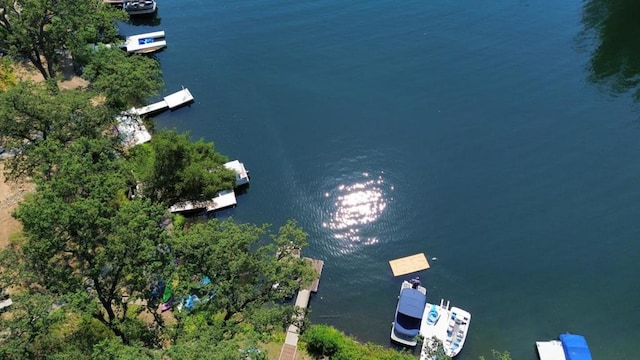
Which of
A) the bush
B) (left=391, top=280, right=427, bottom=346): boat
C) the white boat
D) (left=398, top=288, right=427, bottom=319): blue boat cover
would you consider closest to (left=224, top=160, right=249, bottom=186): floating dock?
the bush

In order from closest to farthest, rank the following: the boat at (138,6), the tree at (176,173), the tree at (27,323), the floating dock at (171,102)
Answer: the tree at (27,323) < the tree at (176,173) < the floating dock at (171,102) < the boat at (138,6)

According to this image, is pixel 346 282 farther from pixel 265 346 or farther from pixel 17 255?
pixel 17 255

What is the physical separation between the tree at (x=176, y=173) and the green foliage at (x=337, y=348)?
14.1 m

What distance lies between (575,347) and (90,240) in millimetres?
35808

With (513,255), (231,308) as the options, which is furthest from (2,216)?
(513,255)

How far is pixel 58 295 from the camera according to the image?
28.7m

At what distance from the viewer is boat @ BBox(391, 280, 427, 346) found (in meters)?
40.0

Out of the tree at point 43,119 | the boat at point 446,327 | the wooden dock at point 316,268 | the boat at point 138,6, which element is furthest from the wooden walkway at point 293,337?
the boat at point 138,6

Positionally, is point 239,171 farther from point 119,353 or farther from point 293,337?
point 119,353

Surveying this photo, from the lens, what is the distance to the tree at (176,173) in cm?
3969

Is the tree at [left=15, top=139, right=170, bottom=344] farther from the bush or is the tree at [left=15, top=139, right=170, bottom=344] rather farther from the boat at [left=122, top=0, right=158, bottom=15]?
the boat at [left=122, top=0, right=158, bottom=15]

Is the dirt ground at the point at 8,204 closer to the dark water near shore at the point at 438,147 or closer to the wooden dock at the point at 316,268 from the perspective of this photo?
the dark water near shore at the point at 438,147

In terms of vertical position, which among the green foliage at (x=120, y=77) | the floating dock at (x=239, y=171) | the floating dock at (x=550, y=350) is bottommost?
the floating dock at (x=550, y=350)

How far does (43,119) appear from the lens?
37125 mm
